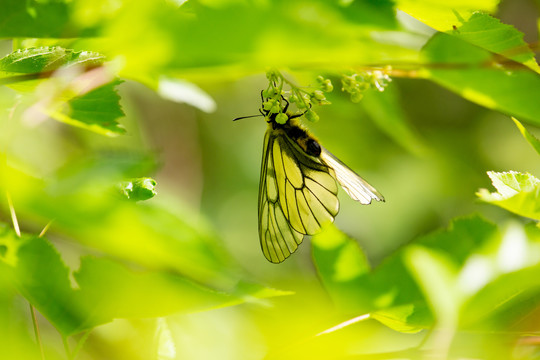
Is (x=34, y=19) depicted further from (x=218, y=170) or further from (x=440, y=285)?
(x=218, y=170)

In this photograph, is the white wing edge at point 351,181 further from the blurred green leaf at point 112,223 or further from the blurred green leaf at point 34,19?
the blurred green leaf at point 112,223

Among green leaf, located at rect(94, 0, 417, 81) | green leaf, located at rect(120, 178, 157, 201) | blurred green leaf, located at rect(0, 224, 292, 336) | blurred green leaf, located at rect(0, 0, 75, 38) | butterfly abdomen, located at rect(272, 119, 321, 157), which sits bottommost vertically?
butterfly abdomen, located at rect(272, 119, 321, 157)

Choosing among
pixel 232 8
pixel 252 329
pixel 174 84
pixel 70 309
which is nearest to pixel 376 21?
pixel 232 8

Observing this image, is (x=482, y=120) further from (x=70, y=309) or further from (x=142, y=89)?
(x=70, y=309)

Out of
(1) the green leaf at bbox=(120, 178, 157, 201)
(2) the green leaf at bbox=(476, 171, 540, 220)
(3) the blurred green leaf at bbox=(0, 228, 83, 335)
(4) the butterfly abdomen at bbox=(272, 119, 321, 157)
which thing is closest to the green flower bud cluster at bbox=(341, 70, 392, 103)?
(4) the butterfly abdomen at bbox=(272, 119, 321, 157)

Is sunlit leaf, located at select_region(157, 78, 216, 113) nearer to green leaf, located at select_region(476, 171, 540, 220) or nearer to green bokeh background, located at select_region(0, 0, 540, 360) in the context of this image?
green bokeh background, located at select_region(0, 0, 540, 360)

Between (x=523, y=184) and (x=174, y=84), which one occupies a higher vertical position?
(x=523, y=184)
